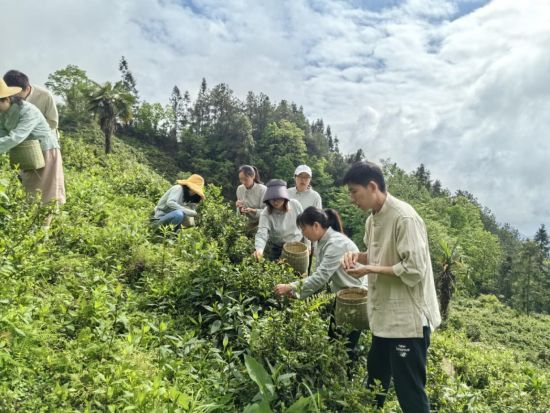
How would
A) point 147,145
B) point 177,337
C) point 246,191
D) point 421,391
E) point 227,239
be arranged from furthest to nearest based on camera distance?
point 147,145 → point 246,191 → point 227,239 → point 177,337 → point 421,391

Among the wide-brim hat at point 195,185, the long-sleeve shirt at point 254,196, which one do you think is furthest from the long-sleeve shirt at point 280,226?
the wide-brim hat at point 195,185

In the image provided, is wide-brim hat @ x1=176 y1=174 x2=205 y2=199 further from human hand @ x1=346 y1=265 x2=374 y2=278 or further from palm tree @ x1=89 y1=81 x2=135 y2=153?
palm tree @ x1=89 y1=81 x2=135 y2=153

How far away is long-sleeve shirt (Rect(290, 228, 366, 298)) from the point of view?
157 inches

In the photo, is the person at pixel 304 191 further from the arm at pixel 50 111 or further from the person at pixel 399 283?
the person at pixel 399 283

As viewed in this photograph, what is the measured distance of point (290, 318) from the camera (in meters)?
3.61

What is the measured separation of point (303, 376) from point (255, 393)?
0.39 m

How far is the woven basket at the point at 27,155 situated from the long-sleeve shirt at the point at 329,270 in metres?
3.00

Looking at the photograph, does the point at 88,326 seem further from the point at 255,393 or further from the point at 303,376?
the point at 303,376

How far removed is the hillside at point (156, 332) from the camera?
108 inches

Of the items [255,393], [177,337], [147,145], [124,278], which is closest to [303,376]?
[255,393]

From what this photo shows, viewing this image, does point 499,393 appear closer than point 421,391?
No

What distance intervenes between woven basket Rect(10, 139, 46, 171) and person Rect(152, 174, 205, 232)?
2048 mm

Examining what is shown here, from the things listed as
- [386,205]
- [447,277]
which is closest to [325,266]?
[386,205]

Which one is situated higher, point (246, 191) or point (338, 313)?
point (246, 191)
